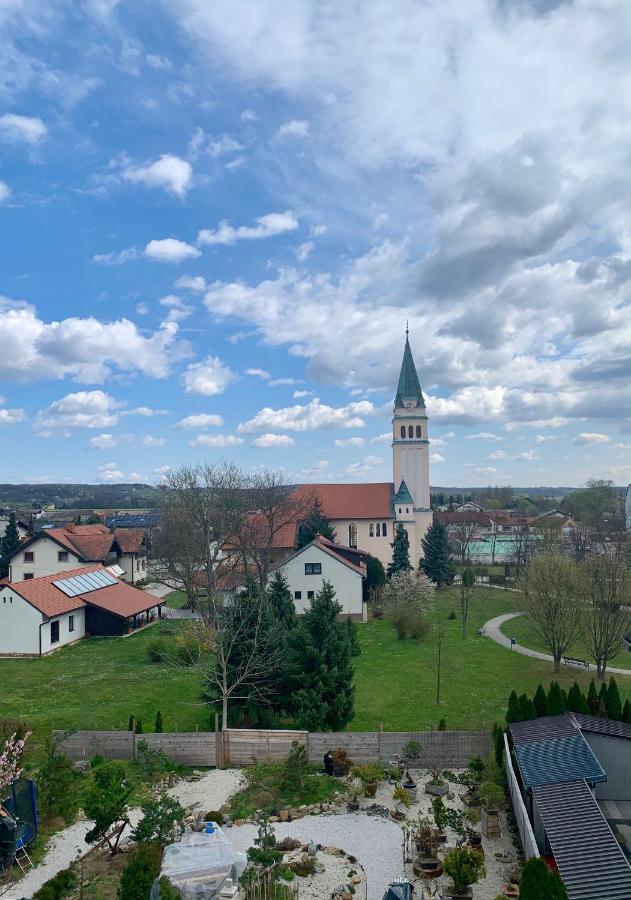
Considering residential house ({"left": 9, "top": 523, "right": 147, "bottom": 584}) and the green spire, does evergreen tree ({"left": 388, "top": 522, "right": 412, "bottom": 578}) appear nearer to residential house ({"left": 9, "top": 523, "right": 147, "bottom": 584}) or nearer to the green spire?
the green spire

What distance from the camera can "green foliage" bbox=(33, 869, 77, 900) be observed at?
10.2 m

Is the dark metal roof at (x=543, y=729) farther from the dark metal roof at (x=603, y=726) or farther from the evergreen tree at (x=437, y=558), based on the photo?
the evergreen tree at (x=437, y=558)

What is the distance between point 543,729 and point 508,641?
Result: 772 inches

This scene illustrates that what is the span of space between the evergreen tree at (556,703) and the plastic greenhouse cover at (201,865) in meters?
9.30

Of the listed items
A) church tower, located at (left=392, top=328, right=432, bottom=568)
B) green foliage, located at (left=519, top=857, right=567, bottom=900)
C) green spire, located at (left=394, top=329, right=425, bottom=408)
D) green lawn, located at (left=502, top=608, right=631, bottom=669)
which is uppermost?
green spire, located at (left=394, top=329, right=425, bottom=408)

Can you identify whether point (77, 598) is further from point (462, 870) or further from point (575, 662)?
point (462, 870)

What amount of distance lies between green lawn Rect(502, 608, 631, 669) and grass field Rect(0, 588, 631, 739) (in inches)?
80.6

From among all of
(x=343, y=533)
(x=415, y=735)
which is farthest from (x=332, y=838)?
(x=343, y=533)

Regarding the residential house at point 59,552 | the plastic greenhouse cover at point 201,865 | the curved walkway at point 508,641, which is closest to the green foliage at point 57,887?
the plastic greenhouse cover at point 201,865

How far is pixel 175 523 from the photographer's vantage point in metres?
42.6

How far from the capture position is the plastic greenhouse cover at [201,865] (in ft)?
34.6

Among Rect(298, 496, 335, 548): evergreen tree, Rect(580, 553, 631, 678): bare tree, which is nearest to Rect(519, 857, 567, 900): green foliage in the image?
Rect(580, 553, 631, 678): bare tree

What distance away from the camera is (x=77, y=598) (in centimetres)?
3503

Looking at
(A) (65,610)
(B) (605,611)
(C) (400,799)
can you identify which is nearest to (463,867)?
(C) (400,799)
